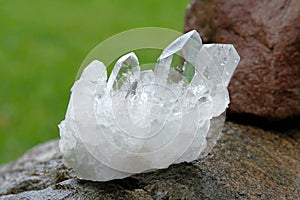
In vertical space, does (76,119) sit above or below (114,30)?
above

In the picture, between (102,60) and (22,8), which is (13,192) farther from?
(22,8)

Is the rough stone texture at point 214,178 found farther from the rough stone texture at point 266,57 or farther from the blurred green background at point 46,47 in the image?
the blurred green background at point 46,47

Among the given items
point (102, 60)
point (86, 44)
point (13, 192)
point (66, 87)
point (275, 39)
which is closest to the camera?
point (102, 60)

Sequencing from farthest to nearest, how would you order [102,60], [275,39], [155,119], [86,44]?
[86,44] → [275,39] → [102,60] → [155,119]

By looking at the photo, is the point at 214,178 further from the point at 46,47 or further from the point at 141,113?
the point at 46,47

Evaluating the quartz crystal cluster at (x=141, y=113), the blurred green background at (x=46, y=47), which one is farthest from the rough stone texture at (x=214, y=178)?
the blurred green background at (x=46, y=47)

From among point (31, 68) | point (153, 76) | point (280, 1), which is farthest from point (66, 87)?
point (153, 76)

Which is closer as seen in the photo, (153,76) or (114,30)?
(153,76)
